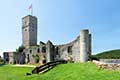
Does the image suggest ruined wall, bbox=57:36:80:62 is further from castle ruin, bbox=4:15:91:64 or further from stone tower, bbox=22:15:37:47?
stone tower, bbox=22:15:37:47

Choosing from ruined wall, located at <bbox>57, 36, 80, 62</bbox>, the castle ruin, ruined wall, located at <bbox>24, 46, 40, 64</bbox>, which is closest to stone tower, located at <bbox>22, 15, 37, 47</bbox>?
the castle ruin

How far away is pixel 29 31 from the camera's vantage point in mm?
76250

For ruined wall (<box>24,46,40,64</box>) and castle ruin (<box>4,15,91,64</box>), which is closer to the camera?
castle ruin (<box>4,15,91,64</box>)

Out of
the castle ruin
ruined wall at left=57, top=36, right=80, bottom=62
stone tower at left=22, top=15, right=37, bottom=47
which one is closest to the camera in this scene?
the castle ruin

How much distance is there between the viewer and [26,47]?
74750 mm

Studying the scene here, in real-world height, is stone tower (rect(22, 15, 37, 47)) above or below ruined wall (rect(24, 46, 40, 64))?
above

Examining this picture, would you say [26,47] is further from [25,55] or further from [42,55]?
[42,55]

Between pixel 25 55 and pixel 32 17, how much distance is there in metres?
15.9

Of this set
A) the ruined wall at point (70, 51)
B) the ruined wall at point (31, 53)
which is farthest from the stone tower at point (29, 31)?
the ruined wall at point (70, 51)

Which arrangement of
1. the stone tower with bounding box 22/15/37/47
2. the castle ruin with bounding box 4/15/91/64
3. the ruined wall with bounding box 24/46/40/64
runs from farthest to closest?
the stone tower with bounding box 22/15/37/47 → the ruined wall with bounding box 24/46/40/64 → the castle ruin with bounding box 4/15/91/64

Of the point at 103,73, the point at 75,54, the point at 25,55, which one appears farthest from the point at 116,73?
the point at 25,55

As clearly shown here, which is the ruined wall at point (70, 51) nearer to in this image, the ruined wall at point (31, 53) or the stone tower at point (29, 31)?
the ruined wall at point (31, 53)

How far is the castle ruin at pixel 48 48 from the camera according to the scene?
115 ft

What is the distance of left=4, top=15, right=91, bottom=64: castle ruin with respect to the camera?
3503 centimetres
